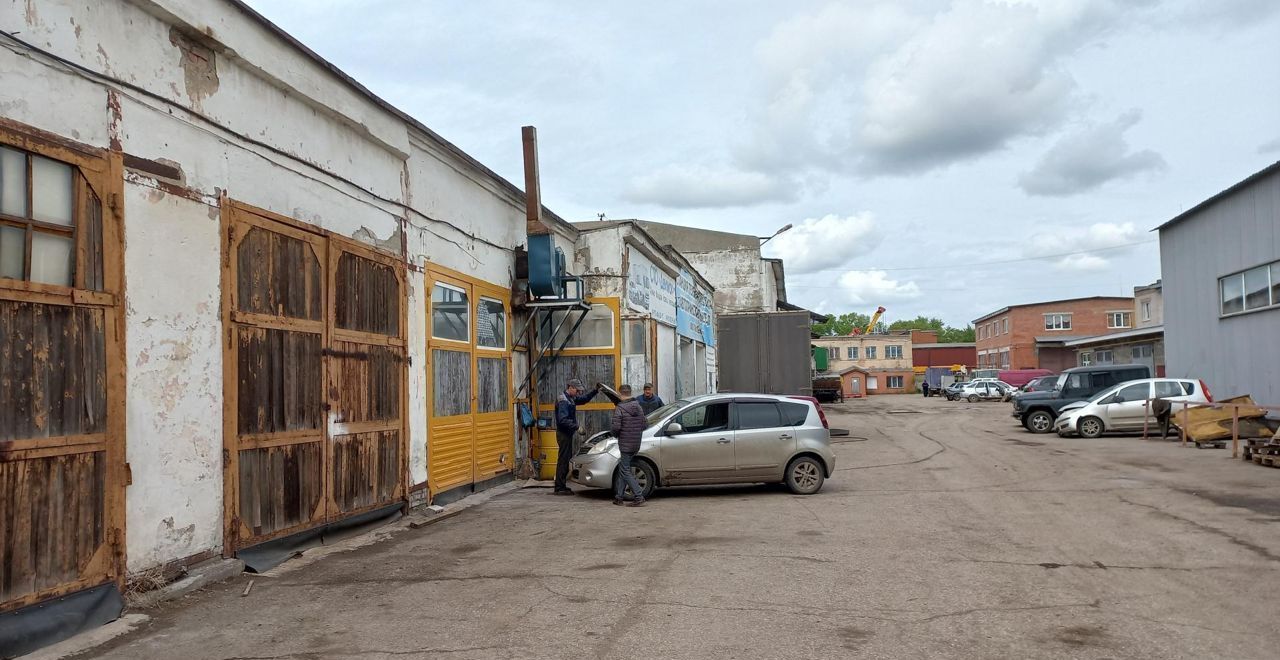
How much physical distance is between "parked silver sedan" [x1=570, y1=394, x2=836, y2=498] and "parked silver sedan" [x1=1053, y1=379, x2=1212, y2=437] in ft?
43.5

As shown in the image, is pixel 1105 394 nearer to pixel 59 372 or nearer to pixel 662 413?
pixel 662 413

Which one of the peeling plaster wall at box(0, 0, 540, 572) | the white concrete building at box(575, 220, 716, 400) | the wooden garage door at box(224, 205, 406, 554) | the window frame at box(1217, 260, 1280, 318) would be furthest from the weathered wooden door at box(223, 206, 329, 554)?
the window frame at box(1217, 260, 1280, 318)

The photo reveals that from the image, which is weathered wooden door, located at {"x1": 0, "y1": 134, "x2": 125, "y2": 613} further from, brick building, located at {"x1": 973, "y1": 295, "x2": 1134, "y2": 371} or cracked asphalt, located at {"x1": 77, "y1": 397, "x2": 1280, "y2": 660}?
brick building, located at {"x1": 973, "y1": 295, "x2": 1134, "y2": 371}

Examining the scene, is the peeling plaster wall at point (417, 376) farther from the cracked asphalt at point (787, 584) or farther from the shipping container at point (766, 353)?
the shipping container at point (766, 353)

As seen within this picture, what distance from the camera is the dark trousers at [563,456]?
1334 centimetres

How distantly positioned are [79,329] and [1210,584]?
339 inches

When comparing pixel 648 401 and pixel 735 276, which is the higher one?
pixel 735 276

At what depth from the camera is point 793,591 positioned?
21.6 feet

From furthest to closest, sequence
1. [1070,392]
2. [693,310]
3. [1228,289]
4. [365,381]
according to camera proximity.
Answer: [693,310] → [1070,392] → [1228,289] → [365,381]

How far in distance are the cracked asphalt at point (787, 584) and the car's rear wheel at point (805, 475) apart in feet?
0.76

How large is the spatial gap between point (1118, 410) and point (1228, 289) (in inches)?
160

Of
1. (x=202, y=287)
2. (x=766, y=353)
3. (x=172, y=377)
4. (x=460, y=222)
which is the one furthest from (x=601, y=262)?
(x=172, y=377)

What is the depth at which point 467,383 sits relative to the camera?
41.5ft

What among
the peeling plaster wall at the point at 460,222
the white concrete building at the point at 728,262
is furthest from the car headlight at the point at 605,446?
the white concrete building at the point at 728,262
